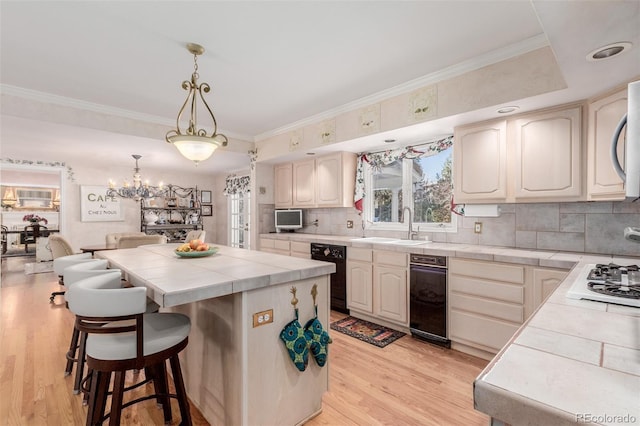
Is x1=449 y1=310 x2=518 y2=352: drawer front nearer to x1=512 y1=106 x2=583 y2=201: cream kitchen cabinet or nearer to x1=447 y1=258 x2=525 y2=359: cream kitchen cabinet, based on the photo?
x1=447 y1=258 x2=525 y2=359: cream kitchen cabinet

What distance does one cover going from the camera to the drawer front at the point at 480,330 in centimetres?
237

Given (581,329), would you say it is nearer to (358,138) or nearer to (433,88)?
(433,88)

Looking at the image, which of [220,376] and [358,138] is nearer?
[220,376]

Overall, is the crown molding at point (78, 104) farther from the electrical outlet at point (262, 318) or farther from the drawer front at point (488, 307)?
the drawer front at point (488, 307)

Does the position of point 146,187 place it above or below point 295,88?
below

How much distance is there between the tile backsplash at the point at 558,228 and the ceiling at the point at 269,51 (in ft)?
3.07

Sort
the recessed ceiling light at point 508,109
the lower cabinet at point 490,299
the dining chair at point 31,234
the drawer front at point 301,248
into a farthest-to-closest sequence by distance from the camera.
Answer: the dining chair at point 31,234
the drawer front at point 301,248
the recessed ceiling light at point 508,109
the lower cabinet at point 490,299

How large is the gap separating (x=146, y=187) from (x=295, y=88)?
4076mm

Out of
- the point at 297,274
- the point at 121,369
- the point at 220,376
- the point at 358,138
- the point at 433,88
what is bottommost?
the point at 220,376

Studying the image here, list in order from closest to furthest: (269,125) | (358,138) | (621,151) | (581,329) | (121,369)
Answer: (581,329)
(121,369)
(621,151)
(358,138)
(269,125)

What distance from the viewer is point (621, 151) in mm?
1890

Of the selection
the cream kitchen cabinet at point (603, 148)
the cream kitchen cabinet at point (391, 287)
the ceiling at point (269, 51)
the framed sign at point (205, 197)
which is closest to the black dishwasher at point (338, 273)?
the cream kitchen cabinet at point (391, 287)

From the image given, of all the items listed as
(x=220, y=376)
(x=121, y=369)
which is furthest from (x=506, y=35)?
(x=121, y=369)

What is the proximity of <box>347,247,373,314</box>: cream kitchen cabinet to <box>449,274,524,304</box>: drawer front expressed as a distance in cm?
91
